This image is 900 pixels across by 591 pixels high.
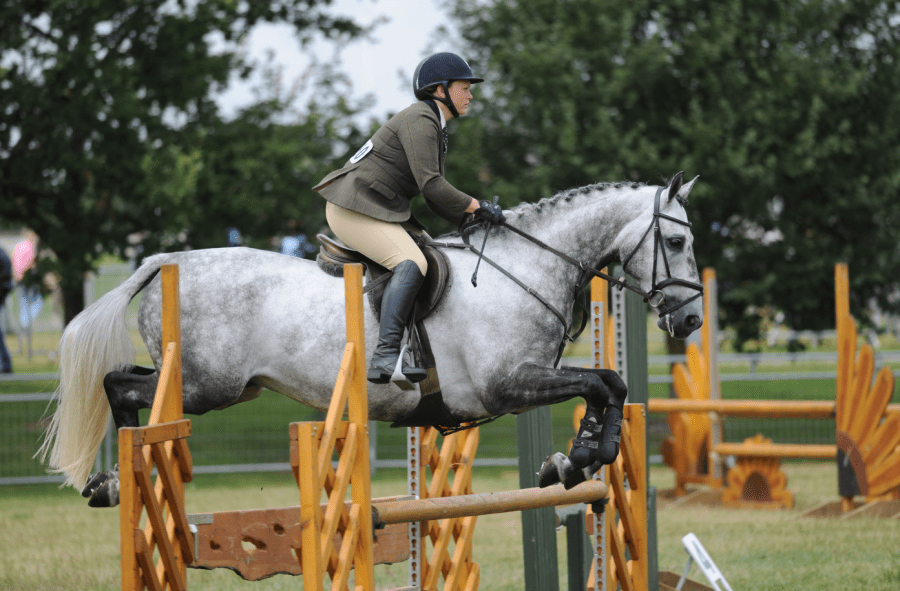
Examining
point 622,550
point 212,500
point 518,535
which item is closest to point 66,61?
point 212,500

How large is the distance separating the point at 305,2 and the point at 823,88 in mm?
7159

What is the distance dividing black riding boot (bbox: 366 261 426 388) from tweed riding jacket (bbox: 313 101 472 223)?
0.29 m

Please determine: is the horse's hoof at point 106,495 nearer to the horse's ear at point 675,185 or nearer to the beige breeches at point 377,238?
the beige breeches at point 377,238

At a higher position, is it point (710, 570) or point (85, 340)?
point (85, 340)

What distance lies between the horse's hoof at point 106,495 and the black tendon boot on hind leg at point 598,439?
5.80 ft

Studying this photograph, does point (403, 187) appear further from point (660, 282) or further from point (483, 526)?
point (483, 526)

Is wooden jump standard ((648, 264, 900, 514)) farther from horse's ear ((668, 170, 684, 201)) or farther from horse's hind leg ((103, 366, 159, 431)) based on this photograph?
horse's hind leg ((103, 366, 159, 431))

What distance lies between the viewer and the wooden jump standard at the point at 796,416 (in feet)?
26.5

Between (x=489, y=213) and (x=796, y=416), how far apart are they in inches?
223

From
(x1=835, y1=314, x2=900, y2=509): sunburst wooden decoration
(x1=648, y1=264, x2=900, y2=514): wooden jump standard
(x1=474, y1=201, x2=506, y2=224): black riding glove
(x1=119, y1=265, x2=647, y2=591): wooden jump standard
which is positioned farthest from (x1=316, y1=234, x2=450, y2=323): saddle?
(x1=835, y1=314, x2=900, y2=509): sunburst wooden decoration

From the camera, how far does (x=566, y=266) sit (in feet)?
14.0

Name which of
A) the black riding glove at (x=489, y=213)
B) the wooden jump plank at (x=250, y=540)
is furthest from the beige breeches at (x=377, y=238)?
the wooden jump plank at (x=250, y=540)

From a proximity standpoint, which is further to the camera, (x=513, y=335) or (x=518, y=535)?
(x=518, y=535)

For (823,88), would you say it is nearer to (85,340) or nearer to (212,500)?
(212,500)
